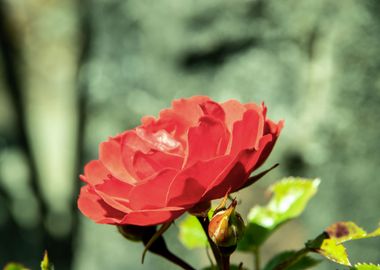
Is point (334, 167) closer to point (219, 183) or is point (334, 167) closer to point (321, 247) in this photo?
point (321, 247)

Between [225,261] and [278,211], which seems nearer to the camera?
[225,261]

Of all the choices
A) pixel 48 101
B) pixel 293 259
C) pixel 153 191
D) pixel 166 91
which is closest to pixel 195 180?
pixel 153 191

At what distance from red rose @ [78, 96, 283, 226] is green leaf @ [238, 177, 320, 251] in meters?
0.18

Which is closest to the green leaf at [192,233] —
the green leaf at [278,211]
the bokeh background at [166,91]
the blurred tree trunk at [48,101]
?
the green leaf at [278,211]

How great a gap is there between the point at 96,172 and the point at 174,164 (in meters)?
0.08

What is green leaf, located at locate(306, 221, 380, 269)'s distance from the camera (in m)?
0.54

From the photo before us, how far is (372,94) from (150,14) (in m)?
0.51

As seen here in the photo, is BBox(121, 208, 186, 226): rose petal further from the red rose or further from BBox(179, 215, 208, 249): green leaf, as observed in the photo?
BBox(179, 215, 208, 249): green leaf

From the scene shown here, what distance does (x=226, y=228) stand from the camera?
0.46m

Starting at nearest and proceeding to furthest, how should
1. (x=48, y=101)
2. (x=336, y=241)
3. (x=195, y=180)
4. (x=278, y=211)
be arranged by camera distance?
(x=195, y=180) → (x=336, y=241) → (x=278, y=211) → (x=48, y=101)

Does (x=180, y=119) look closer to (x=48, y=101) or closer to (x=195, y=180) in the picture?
→ (x=195, y=180)

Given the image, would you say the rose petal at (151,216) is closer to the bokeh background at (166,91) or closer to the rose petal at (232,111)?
the rose petal at (232,111)

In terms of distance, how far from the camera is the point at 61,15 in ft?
5.82

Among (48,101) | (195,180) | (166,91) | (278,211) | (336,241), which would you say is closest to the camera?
(195,180)
